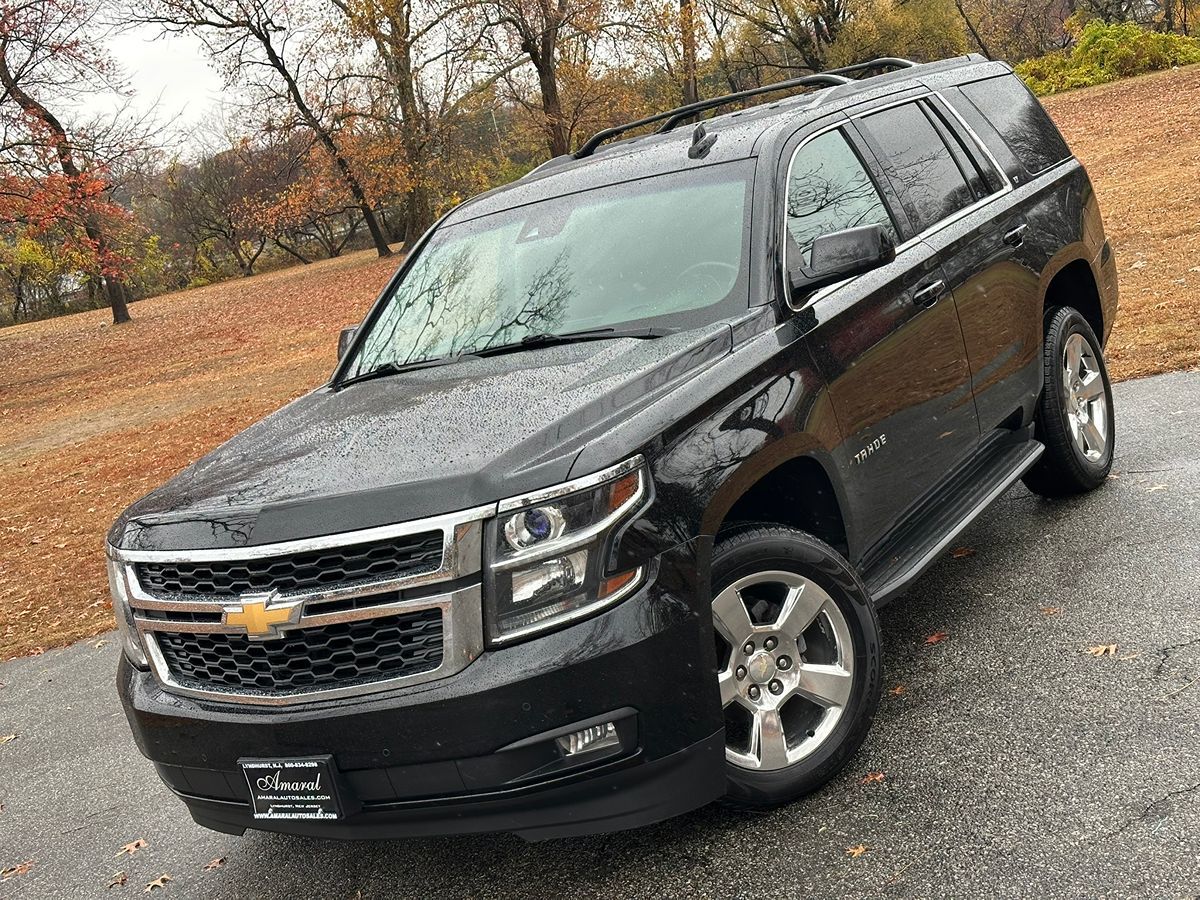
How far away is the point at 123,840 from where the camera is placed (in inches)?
171

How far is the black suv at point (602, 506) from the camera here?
9.72 ft

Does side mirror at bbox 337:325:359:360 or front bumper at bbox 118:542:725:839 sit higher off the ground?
side mirror at bbox 337:325:359:360

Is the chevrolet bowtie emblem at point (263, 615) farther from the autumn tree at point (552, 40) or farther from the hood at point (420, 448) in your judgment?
the autumn tree at point (552, 40)

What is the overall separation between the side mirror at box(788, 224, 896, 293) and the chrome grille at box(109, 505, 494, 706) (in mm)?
1528

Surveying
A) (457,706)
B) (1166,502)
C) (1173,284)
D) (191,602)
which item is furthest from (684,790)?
(1173,284)

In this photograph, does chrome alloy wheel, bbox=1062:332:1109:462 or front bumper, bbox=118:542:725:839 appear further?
chrome alloy wheel, bbox=1062:332:1109:462

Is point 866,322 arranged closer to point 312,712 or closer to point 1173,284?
point 312,712

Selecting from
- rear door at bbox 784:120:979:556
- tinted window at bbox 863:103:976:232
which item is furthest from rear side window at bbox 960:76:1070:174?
rear door at bbox 784:120:979:556

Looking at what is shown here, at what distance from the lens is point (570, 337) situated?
4062 mm

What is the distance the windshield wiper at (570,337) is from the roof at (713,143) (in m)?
0.83

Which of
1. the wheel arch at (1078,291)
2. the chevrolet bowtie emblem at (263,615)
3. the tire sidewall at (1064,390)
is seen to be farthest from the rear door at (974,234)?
the chevrolet bowtie emblem at (263,615)

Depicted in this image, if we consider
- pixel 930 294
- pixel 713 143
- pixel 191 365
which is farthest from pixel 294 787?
pixel 191 365

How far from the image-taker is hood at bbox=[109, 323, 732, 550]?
2.99 meters

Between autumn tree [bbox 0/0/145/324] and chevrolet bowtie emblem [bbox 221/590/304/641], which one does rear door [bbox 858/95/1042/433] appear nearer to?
chevrolet bowtie emblem [bbox 221/590/304/641]
